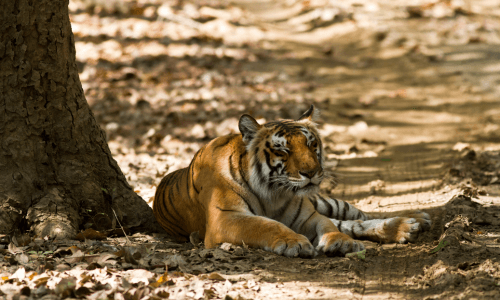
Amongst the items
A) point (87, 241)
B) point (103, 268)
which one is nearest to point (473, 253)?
point (103, 268)

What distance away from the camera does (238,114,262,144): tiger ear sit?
4.09m

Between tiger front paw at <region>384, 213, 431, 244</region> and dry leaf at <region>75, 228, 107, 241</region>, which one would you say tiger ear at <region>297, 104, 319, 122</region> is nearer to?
tiger front paw at <region>384, 213, 431, 244</region>

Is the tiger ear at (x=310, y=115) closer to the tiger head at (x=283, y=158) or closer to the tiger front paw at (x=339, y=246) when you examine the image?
the tiger head at (x=283, y=158)

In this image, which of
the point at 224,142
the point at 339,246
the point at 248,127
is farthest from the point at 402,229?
the point at 224,142

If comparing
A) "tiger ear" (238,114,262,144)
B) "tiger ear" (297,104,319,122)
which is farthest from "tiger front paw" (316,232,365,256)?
"tiger ear" (297,104,319,122)

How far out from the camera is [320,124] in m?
8.16

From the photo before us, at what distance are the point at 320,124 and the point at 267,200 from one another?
4195 mm

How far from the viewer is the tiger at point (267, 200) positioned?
148 inches

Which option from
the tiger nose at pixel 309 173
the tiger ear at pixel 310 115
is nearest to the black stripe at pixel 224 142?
the tiger ear at pixel 310 115

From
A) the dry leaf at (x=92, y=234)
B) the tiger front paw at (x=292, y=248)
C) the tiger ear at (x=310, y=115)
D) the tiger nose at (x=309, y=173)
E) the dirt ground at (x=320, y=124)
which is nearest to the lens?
the dirt ground at (x=320, y=124)

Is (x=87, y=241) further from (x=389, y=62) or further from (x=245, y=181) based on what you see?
(x=389, y=62)

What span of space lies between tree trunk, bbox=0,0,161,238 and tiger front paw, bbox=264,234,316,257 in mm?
1517

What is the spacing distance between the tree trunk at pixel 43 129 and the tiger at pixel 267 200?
819mm

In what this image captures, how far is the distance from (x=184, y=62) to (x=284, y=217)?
818 centimetres
